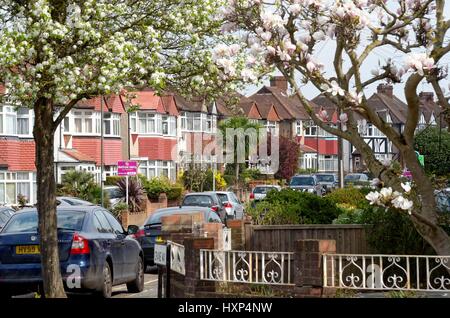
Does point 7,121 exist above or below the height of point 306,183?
above

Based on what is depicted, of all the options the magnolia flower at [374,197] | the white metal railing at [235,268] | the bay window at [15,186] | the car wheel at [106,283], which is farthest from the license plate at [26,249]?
the bay window at [15,186]

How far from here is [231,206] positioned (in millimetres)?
39969

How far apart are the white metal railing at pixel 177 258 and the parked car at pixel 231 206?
21.8 metres

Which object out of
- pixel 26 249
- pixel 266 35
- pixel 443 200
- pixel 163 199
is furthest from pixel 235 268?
pixel 163 199

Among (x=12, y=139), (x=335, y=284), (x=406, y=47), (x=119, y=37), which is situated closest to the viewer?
(x=406, y=47)

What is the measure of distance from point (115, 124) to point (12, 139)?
18420 millimetres

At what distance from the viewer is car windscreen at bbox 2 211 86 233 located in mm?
18406

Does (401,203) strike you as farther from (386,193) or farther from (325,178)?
(325,178)

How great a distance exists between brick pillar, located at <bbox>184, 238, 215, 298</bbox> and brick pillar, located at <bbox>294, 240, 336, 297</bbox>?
62.3 inches

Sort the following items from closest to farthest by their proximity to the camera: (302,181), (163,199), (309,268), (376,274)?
(376,274), (309,268), (163,199), (302,181)

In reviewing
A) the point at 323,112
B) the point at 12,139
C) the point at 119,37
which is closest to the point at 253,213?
the point at 119,37

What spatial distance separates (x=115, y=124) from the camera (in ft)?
238

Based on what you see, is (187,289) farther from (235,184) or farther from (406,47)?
(235,184)

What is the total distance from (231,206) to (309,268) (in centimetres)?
2568
